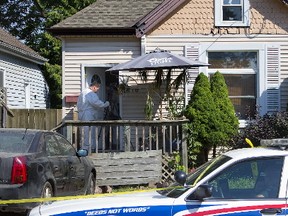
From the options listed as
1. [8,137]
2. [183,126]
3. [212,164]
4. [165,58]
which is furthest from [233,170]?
[165,58]

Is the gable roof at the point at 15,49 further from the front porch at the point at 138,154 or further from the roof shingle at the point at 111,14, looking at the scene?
the front porch at the point at 138,154

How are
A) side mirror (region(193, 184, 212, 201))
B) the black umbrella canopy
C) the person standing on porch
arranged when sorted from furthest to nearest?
1. the person standing on porch
2. the black umbrella canopy
3. side mirror (region(193, 184, 212, 201))

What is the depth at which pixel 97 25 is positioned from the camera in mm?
15172

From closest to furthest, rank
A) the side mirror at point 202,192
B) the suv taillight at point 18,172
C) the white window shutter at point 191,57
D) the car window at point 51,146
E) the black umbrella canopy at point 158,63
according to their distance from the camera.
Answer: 1. the side mirror at point 202,192
2. the suv taillight at point 18,172
3. the car window at point 51,146
4. the black umbrella canopy at point 158,63
5. the white window shutter at point 191,57

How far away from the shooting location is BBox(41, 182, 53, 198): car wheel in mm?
8852

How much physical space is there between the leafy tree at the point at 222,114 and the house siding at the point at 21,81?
32.7 feet

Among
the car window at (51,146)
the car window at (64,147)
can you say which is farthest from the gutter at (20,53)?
the car window at (51,146)

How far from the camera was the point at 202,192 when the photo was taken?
223 inches

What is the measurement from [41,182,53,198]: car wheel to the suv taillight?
42cm

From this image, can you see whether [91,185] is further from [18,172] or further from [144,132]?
[18,172]

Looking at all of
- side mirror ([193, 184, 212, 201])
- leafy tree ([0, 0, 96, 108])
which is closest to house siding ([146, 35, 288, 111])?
side mirror ([193, 184, 212, 201])

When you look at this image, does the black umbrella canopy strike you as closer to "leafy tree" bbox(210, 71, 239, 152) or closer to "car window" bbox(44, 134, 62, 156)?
"leafy tree" bbox(210, 71, 239, 152)

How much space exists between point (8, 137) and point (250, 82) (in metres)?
7.68

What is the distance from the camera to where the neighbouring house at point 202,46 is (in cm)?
1511
